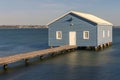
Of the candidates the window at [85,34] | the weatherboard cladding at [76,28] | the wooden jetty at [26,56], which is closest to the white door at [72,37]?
the weatherboard cladding at [76,28]

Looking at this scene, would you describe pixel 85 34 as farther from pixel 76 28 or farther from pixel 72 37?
pixel 72 37

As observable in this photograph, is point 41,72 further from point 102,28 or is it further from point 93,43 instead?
point 102,28

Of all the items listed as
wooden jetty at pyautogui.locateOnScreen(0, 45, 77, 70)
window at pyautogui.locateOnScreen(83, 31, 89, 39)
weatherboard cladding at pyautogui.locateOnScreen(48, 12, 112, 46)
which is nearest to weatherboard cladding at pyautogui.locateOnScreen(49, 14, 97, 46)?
weatherboard cladding at pyautogui.locateOnScreen(48, 12, 112, 46)

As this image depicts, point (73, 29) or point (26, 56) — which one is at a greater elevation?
point (73, 29)

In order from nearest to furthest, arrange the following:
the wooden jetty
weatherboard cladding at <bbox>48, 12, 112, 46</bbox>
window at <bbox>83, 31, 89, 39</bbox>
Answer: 1. the wooden jetty
2. weatherboard cladding at <bbox>48, 12, 112, 46</bbox>
3. window at <bbox>83, 31, 89, 39</bbox>

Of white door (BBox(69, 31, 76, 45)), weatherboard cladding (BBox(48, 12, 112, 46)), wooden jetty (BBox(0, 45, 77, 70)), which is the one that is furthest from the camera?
white door (BBox(69, 31, 76, 45))

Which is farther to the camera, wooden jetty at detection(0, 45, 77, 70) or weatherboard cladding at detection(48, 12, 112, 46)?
→ weatherboard cladding at detection(48, 12, 112, 46)

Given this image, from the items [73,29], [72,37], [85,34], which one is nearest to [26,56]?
[72,37]

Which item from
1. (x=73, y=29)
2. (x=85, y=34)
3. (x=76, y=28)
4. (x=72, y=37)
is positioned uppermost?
(x=76, y=28)

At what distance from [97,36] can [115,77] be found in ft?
66.2

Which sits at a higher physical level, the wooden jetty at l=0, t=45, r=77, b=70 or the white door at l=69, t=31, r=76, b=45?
the white door at l=69, t=31, r=76, b=45

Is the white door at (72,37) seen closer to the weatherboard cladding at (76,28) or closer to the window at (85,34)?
the weatherboard cladding at (76,28)

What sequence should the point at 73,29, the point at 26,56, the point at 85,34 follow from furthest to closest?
the point at 73,29 < the point at 85,34 < the point at 26,56

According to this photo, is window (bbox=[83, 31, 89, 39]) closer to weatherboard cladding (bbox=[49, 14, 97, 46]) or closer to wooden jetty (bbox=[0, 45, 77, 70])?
weatherboard cladding (bbox=[49, 14, 97, 46])
